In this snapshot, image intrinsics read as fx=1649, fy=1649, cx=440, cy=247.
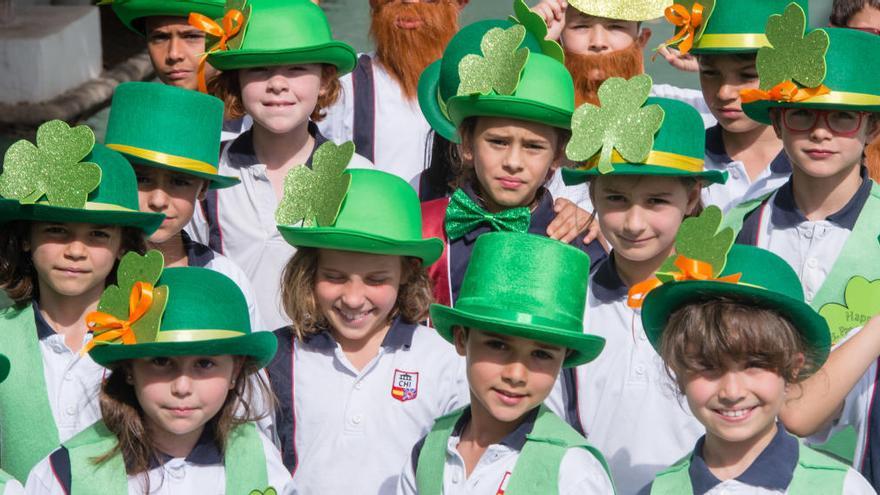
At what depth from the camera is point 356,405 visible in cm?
483

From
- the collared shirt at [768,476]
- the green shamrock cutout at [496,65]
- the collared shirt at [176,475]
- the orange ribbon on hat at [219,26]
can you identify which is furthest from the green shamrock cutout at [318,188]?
the collared shirt at [768,476]

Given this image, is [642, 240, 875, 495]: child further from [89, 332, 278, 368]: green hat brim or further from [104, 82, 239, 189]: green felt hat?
[104, 82, 239, 189]: green felt hat

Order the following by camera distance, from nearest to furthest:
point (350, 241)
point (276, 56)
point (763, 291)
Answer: point (763, 291), point (350, 241), point (276, 56)

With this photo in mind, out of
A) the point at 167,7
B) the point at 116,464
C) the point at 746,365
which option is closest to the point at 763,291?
the point at 746,365

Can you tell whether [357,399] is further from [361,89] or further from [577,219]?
[361,89]

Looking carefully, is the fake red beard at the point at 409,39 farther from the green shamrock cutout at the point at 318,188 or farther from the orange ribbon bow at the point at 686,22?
the green shamrock cutout at the point at 318,188

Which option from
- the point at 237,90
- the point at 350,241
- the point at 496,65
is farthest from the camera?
the point at 237,90

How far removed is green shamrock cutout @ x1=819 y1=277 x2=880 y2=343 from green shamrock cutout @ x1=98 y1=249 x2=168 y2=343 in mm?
1949

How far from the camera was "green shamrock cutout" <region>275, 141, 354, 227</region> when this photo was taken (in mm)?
4852

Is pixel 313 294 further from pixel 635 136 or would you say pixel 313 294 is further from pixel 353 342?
pixel 635 136

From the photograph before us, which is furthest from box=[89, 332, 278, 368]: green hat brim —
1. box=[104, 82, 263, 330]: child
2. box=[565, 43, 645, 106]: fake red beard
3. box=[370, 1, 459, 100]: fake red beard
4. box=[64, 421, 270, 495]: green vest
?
box=[370, 1, 459, 100]: fake red beard

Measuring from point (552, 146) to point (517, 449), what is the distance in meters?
1.45

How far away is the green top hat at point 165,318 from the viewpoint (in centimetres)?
427

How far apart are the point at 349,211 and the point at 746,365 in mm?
1354
